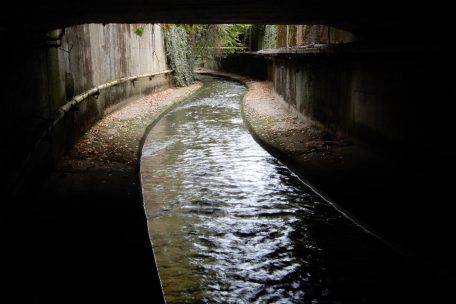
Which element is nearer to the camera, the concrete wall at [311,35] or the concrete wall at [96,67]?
the concrete wall at [96,67]

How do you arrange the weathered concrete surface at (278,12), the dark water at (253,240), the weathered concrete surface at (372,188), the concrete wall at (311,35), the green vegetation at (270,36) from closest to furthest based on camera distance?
1. the dark water at (253,240)
2. the weathered concrete surface at (372,188)
3. the weathered concrete surface at (278,12)
4. the concrete wall at (311,35)
5. the green vegetation at (270,36)

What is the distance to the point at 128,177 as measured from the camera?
8242 mm

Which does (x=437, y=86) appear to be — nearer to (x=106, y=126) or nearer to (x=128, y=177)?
(x=128, y=177)

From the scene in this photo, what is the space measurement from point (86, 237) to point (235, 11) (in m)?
4.27

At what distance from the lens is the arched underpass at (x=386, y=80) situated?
5781 mm

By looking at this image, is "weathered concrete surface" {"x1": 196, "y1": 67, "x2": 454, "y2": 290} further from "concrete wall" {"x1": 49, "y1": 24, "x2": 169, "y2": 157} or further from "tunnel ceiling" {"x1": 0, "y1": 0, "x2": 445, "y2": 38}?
"concrete wall" {"x1": 49, "y1": 24, "x2": 169, "y2": 157}

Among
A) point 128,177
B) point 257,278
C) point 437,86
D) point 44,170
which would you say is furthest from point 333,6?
point 44,170

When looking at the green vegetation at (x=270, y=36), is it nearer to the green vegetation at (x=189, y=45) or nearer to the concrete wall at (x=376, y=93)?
the green vegetation at (x=189, y=45)

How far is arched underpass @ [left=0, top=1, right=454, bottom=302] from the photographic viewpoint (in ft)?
19.0

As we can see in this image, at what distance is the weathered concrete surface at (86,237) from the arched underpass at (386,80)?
87 mm

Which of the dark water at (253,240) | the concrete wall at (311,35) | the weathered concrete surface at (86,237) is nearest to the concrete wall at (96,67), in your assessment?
the weathered concrete surface at (86,237)

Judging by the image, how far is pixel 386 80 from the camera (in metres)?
8.72

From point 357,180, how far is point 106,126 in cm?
811

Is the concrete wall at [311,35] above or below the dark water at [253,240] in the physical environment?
above
